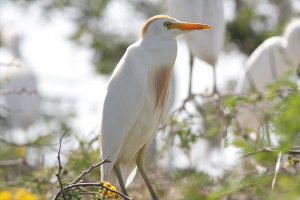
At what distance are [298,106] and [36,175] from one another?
2.02 metres

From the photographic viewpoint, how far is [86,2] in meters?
7.01

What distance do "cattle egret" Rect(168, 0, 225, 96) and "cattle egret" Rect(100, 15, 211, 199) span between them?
1.19 meters

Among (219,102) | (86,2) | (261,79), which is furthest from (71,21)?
(219,102)

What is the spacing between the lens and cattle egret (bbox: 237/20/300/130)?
4.56 m

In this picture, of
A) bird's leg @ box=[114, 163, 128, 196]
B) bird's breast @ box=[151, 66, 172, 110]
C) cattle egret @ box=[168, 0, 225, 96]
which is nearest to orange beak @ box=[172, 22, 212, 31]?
bird's breast @ box=[151, 66, 172, 110]

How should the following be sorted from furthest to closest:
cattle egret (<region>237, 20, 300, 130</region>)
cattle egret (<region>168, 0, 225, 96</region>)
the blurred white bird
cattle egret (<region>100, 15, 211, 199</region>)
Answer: the blurred white bird
cattle egret (<region>237, 20, 300, 130</region>)
cattle egret (<region>168, 0, 225, 96</region>)
cattle egret (<region>100, 15, 211, 199</region>)

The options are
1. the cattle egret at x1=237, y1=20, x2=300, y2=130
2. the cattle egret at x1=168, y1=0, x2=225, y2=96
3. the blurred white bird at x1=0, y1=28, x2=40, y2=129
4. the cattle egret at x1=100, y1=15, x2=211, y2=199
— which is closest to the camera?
the cattle egret at x1=100, y1=15, x2=211, y2=199

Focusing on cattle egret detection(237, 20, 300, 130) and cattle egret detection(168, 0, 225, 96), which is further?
cattle egret detection(237, 20, 300, 130)

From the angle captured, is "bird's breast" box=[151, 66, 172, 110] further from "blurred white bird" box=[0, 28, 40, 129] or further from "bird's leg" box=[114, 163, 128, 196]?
"blurred white bird" box=[0, 28, 40, 129]

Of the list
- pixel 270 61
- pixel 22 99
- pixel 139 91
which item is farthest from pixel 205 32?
pixel 22 99

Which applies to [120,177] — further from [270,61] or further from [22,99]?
[22,99]

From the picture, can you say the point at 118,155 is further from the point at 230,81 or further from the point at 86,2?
the point at 86,2

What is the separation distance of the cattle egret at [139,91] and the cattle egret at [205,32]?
3.91ft

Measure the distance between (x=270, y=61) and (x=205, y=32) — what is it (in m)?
0.78
